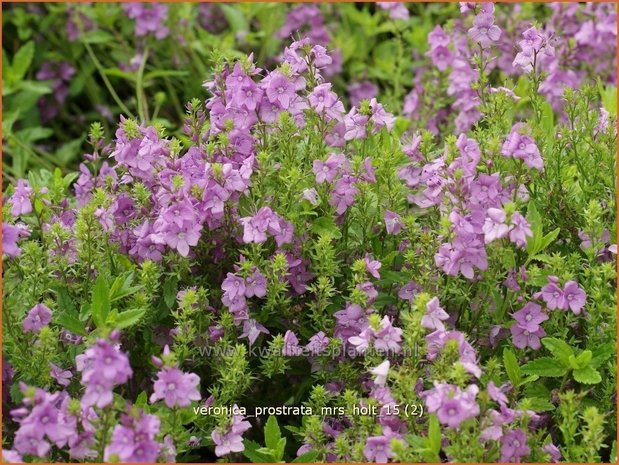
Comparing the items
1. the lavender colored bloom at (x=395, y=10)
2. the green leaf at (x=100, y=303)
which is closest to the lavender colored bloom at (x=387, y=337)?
the green leaf at (x=100, y=303)

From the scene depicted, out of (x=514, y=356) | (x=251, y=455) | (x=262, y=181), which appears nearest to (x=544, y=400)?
(x=514, y=356)

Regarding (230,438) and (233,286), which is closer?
(230,438)

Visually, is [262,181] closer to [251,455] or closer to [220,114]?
[220,114]

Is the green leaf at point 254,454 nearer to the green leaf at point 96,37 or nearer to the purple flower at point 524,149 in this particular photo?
the purple flower at point 524,149

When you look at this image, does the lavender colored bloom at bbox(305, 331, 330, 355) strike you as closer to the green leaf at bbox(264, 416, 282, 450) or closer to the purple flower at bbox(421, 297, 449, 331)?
the green leaf at bbox(264, 416, 282, 450)

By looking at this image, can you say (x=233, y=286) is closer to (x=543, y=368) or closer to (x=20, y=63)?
(x=543, y=368)

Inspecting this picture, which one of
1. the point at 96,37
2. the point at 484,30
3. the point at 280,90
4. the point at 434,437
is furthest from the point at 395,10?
the point at 434,437

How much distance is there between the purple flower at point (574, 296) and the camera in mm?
2238

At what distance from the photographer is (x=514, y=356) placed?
2299 millimetres

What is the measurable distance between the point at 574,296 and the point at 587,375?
193 millimetres

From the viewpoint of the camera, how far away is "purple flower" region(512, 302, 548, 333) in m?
2.32

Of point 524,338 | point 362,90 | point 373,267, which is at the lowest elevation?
point 362,90

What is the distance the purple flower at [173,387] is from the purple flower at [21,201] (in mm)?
742

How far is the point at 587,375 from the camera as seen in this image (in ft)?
7.26
